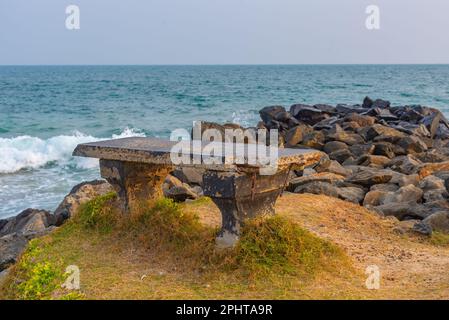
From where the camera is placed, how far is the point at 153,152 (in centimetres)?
620

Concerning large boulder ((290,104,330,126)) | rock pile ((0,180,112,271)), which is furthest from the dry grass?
large boulder ((290,104,330,126))

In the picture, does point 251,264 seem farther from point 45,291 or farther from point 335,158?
point 335,158

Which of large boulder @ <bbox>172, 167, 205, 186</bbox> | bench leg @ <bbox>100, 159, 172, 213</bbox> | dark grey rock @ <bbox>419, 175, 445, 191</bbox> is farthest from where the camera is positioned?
large boulder @ <bbox>172, 167, 205, 186</bbox>

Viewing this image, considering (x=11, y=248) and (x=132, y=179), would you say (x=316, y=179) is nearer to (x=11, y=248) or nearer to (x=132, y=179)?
(x=132, y=179)

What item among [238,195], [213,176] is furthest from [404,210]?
[213,176]

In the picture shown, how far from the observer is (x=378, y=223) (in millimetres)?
7684

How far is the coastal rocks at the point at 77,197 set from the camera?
8.80 m

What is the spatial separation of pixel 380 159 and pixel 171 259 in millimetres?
7706

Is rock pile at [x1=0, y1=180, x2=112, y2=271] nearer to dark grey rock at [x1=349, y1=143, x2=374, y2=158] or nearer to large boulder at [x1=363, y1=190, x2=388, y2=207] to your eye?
large boulder at [x1=363, y1=190, x2=388, y2=207]

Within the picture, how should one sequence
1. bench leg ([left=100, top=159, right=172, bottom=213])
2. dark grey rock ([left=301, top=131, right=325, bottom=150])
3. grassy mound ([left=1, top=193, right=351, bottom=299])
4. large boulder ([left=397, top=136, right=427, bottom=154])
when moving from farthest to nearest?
dark grey rock ([left=301, top=131, right=325, bottom=150])
large boulder ([left=397, top=136, right=427, bottom=154])
bench leg ([left=100, top=159, right=172, bottom=213])
grassy mound ([left=1, top=193, right=351, bottom=299])

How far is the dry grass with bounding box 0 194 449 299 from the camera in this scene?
513 centimetres

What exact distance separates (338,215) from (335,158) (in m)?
5.40

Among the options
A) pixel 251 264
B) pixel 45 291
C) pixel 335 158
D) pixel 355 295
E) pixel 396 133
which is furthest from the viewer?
pixel 396 133
